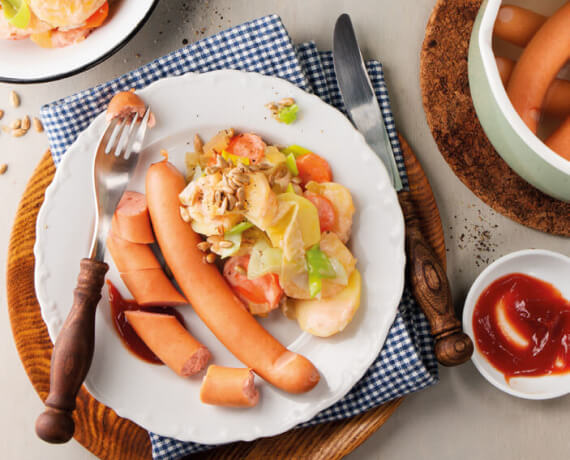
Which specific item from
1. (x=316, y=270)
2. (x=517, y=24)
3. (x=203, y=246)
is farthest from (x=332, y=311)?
(x=517, y=24)

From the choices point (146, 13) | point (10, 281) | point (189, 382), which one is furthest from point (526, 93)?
point (10, 281)

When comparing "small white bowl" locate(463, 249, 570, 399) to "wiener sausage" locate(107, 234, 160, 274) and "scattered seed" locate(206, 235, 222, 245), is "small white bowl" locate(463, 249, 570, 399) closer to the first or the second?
"scattered seed" locate(206, 235, 222, 245)

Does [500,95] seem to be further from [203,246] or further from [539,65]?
[203,246]

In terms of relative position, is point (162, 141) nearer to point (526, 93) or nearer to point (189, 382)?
Answer: point (189, 382)

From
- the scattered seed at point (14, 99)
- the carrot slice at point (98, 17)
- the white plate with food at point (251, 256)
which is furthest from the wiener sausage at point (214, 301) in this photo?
the scattered seed at point (14, 99)

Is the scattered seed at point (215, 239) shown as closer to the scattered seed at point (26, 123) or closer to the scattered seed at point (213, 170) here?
the scattered seed at point (213, 170)

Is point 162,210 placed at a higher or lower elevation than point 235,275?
higher
